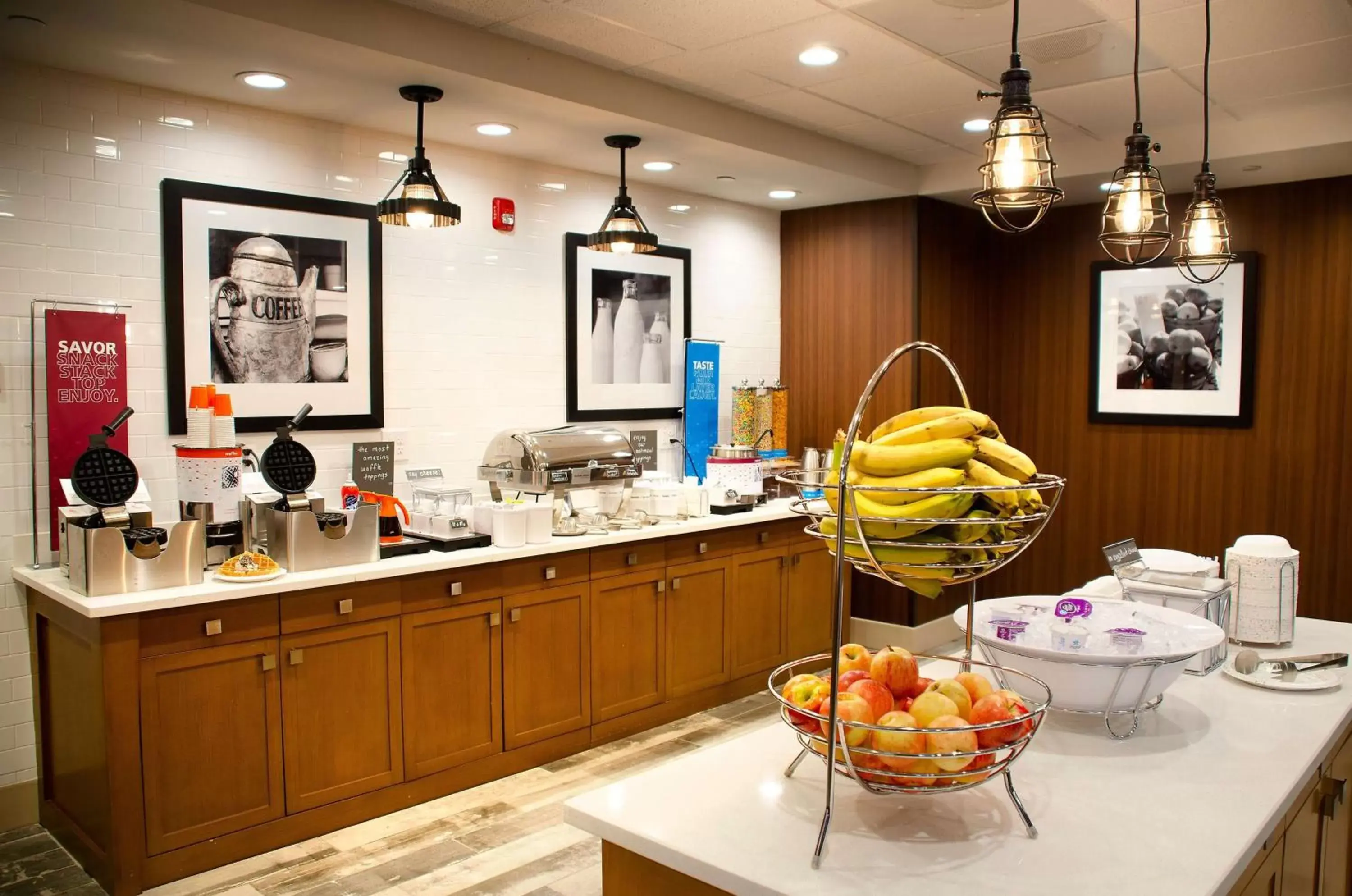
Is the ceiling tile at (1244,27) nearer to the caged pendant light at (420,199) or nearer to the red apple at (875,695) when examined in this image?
the caged pendant light at (420,199)

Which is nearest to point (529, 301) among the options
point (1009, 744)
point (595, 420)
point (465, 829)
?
point (595, 420)

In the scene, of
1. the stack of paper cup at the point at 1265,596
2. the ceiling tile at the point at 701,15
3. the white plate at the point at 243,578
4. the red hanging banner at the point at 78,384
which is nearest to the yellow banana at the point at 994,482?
the stack of paper cup at the point at 1265,596

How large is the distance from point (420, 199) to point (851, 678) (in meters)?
2.92

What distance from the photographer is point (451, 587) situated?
381 centimetres

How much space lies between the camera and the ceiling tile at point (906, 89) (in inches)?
164

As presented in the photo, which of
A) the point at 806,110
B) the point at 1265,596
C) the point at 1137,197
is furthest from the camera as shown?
the point at 806,110

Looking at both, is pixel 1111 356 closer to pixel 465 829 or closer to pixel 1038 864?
pixel 465 829

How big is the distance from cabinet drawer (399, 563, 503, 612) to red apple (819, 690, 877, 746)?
264 cm

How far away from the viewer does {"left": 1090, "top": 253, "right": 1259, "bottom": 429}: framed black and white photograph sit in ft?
18.8

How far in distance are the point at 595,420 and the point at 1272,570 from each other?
3.46 meters

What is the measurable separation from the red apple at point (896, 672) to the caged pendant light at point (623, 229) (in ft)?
11.3

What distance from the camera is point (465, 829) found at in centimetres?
356

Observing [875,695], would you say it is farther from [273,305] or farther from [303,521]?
[273,305]

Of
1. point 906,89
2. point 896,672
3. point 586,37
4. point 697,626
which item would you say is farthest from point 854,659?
point 906,89
